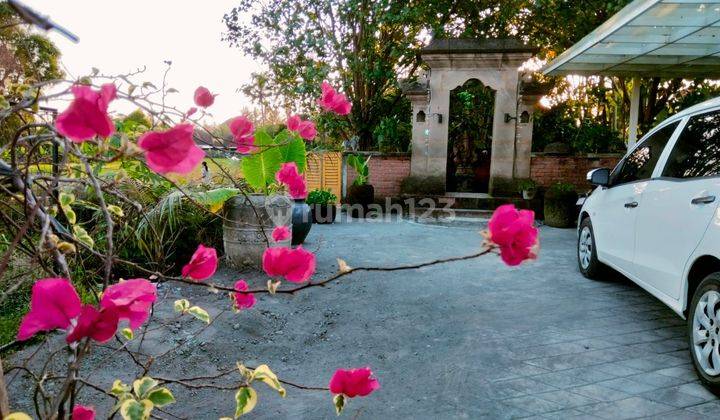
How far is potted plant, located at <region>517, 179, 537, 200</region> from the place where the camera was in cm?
959

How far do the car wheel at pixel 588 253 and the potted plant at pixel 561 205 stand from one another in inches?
145

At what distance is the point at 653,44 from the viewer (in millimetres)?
6203

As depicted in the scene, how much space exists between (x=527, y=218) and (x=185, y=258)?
5.01 metres

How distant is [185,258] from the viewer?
537 centimetres

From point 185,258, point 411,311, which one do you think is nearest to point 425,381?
point 411,311

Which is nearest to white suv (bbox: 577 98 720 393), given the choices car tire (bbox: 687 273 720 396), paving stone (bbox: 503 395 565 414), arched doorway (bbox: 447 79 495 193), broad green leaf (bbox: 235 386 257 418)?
car tire (bbox: 687 273 720 396)

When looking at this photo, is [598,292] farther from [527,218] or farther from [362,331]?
[527,218]

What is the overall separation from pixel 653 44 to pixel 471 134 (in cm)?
613

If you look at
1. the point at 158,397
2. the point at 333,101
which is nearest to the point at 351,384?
the point at 158,397

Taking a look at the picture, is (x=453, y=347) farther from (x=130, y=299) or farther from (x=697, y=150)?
(x=130, y=299)

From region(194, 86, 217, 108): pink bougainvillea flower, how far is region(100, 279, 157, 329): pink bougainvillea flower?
0.75m

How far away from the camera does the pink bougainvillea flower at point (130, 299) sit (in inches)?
30.0

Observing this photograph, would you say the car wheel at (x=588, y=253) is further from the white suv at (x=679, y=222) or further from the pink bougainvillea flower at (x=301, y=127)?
the pink bougainvillea flower at (x=301, y=127)

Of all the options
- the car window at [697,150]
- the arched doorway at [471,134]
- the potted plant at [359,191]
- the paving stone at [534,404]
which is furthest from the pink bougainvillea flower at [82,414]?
the arched doorway at [471,134]
